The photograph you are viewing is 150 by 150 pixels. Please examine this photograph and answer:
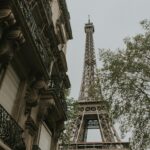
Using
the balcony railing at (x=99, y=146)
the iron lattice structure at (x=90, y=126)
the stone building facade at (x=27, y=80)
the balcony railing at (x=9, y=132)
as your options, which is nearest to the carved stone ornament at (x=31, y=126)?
the stone building facade at (x=27, y=80)

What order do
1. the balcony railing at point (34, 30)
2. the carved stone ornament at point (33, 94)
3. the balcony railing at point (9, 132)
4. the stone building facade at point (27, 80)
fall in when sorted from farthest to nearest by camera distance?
1. the carved stone ornament at point (33, 94)
2. the balcony railing at point (34, 30)
3. the stone building facade at point (27, 80)
4. the balcony railing at point (9, 132)

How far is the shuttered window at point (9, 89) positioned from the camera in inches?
399

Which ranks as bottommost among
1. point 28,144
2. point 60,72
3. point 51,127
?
point 28,144

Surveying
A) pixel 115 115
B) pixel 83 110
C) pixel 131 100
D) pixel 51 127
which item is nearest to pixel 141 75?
pixel 131 100

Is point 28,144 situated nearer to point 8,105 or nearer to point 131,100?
point 8,105

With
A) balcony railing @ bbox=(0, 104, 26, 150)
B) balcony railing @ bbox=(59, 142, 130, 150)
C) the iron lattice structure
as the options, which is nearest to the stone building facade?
balcony railing @ bbox=(0, 104, 26, 150)

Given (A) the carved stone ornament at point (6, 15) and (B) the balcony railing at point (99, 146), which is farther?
(B) the balcony railing at point (99, 146)

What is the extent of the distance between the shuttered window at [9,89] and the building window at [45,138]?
3.18m

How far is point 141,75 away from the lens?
18703 mm

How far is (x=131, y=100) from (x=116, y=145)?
3251 cm

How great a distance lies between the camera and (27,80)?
12.0 metres

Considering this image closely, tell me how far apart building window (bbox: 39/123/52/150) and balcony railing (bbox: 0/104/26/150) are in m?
3.31

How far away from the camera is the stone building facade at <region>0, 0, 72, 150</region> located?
9445 mm

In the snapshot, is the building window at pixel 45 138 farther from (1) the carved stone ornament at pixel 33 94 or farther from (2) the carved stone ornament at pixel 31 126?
(1) the carved stone ornament at pixel 33 94
